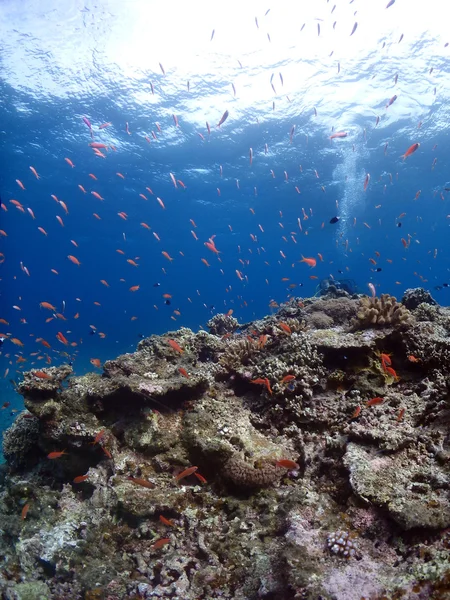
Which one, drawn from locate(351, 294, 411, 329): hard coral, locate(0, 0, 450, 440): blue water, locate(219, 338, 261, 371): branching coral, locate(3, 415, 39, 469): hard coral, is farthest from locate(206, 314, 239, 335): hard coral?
locate(3, 415, 39, 469): hard coral

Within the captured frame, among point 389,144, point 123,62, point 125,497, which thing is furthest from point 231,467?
point 389,144

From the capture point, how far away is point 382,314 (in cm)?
639

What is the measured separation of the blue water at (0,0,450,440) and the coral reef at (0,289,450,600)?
820 centimetres

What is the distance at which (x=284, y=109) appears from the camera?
2605 centimetres

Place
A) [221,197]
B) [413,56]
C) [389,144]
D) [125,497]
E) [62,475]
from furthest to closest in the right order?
[221,197] → [389,144] → [413,56] → [62,475] → [125,497]

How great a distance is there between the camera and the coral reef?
3.52 metres

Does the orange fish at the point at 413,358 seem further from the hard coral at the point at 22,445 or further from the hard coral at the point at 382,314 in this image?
the hard coral at the point at 22,445

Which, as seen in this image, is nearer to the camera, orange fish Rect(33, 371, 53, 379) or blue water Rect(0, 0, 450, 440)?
orange fish Rect(33, 371, 53, 379)

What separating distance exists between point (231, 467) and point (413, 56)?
26.6m

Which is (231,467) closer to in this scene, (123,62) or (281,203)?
(123,62)

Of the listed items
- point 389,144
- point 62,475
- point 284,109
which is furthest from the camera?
point 389,144

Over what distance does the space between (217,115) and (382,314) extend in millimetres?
25286

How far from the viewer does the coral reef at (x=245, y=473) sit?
11.5 ft

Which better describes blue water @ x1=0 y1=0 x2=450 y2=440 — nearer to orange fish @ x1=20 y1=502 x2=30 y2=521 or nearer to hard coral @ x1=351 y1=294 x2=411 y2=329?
hard coral @ x1=351 y1=294 x2=411 y2=329
